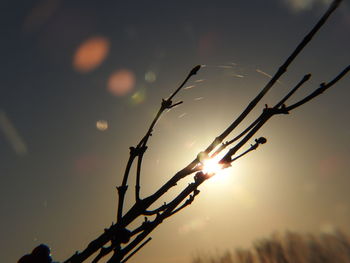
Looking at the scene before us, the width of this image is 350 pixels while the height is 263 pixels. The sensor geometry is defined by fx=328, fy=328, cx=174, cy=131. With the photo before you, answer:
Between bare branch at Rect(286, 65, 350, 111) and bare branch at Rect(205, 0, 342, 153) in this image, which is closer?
bare branch at Rect(205, 0, 342, 153)

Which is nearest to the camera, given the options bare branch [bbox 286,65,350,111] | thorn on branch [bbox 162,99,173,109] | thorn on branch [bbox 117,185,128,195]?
bare branch [bbox 286,65,350,111]

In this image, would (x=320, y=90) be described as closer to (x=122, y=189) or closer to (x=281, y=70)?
(x=281, y=70)

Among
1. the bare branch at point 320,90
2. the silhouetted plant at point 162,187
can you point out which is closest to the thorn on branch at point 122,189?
the silhouetted plant at point 162,187

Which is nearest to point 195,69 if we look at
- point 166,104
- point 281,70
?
point 166,104

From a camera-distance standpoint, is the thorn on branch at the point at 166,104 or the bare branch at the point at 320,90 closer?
the bare branch at the point at 320,90

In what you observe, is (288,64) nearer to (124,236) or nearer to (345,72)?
(345,72)

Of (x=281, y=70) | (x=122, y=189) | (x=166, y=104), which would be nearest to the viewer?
(x=281, y=70)

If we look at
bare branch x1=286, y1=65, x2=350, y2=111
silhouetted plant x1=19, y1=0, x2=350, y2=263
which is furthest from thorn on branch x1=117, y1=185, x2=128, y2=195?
bare branch x1=286, y1=65, x2=350, y2=111

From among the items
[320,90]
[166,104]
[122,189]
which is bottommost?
[320,90]

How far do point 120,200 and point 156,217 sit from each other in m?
0.29

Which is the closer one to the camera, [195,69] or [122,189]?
[195,69]

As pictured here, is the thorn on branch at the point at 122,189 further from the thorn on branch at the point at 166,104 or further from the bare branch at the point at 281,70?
the bare branch at the point at 281,70

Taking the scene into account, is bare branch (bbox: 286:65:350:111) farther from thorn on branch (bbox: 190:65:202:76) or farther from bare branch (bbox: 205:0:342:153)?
thorn on branch (bbox: 190:65:202:76)

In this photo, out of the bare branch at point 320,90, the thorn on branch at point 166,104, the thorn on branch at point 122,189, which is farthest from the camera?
the thorn on branch at point 122,189
